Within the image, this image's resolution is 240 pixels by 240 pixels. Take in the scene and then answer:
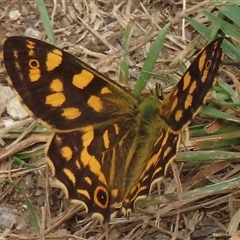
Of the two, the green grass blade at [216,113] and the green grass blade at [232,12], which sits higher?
the green grass blade at [232,12]

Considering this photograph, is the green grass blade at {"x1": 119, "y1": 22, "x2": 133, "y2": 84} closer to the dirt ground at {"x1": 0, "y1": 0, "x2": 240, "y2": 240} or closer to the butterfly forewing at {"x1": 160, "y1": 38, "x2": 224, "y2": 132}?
the dirt ground at {"x1": 0, "y1": 0, "x2": 240, "y2": 240}

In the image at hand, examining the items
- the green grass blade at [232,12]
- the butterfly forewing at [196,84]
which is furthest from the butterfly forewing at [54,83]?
the green grass blade at [232,12]

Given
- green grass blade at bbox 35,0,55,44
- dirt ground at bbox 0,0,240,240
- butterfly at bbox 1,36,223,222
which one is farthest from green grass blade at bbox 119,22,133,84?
butterfly at bbox 1,36,223,222

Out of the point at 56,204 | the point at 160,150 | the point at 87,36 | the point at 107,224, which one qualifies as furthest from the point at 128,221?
the point at 87,36

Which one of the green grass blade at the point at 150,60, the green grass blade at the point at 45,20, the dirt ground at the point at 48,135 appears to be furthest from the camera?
the green grass blade at the point at 45,20

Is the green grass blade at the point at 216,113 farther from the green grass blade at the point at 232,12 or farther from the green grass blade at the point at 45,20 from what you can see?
the green grass blade at the point at 45,20

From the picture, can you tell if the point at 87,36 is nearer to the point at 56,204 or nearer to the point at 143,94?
the point at 143,94

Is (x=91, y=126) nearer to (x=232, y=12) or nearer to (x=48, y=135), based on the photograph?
(x=48, y=135)
